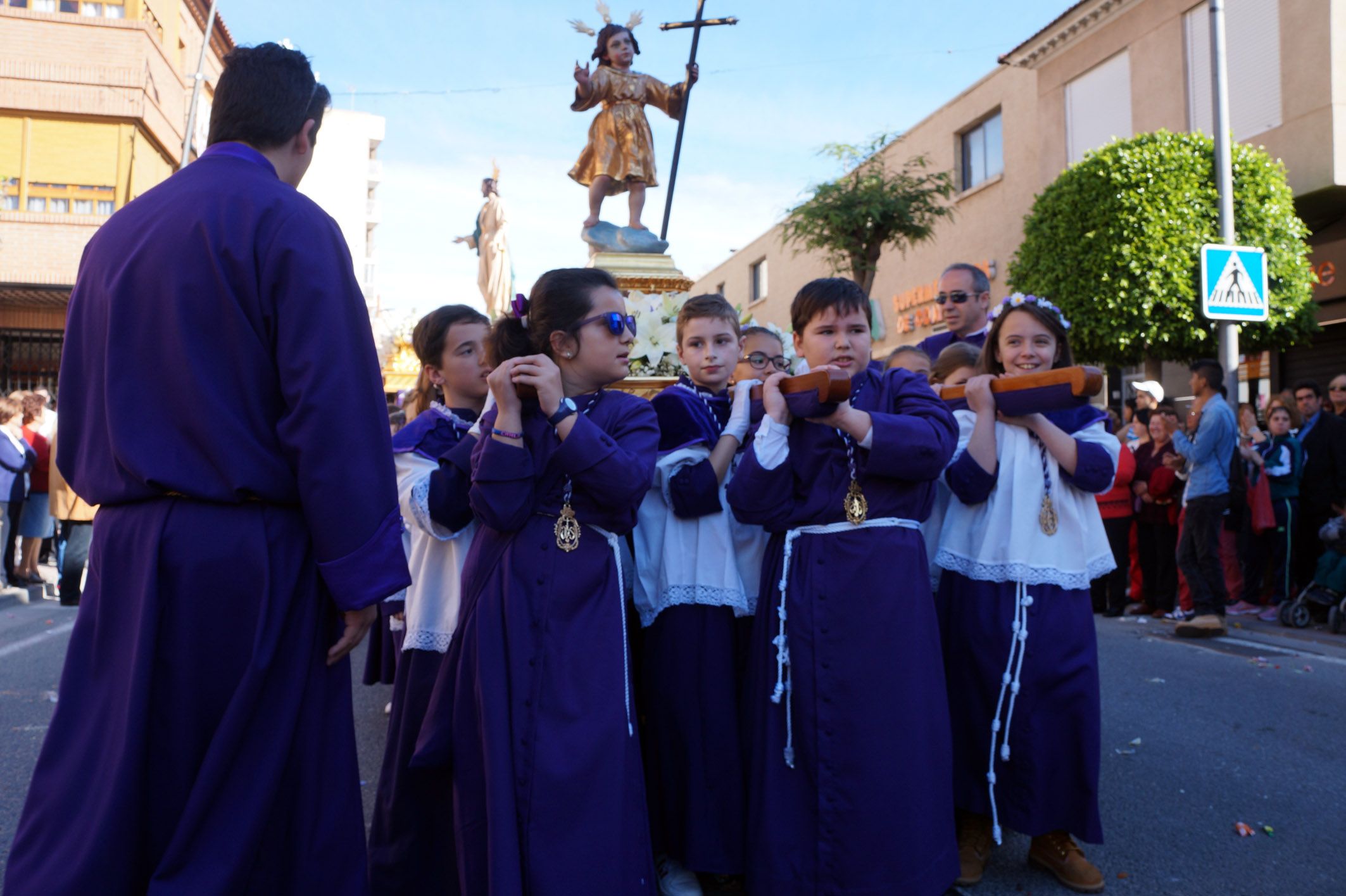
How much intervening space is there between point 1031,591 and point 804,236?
584 inches

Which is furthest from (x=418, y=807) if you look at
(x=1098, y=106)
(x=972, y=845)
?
(x=1098, y=106)

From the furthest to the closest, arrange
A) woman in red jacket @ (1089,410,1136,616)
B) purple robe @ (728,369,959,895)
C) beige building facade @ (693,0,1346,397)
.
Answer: beige building facade @ (693,0,1346,397) < woman in red jacket @ (1089,410,1136,616) < purple robe @ (728,369,959,895)

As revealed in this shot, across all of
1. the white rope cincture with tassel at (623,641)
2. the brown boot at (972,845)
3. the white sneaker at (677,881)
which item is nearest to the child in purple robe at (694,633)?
the white sneaker at (677,881)

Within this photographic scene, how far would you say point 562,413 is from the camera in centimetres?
251

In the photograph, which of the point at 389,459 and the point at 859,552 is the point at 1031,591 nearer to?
the point at 859,552

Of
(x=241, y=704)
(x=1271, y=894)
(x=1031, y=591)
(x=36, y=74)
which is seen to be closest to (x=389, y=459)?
(x=241, y=704)

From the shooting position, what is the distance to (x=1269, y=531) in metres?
8.33

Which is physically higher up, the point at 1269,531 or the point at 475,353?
the point at 475,353

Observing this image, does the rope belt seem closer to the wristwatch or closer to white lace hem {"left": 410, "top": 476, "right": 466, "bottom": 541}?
the wristwatch

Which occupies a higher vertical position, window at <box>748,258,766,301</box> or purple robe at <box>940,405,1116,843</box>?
window at <box>748,258,766,301</box>

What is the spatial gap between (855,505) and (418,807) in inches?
56.9

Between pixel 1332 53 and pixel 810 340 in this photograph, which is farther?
pixel 1332 53

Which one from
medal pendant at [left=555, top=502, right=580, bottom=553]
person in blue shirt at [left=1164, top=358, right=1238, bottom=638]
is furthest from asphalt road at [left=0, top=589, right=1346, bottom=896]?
medal pendant at [left=555, top=502, right=580, bottom=553]

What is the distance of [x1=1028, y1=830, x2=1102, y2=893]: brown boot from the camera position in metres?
3.02
